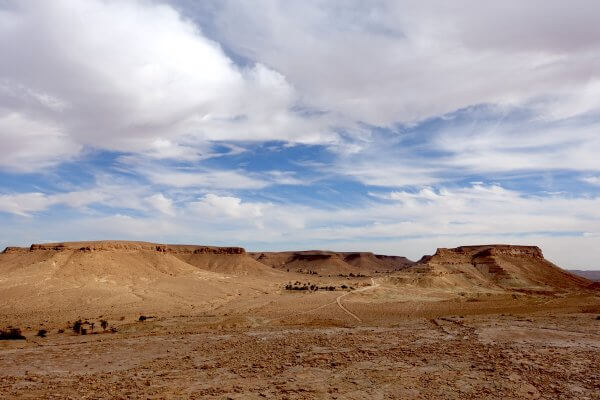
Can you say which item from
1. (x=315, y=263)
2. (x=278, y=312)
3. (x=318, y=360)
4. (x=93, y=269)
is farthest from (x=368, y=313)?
(x=315, y=263)

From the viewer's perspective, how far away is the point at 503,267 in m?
63.6

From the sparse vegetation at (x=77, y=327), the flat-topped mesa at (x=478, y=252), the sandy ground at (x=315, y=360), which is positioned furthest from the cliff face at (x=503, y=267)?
the sparse vegetation at (x=77, y=327)

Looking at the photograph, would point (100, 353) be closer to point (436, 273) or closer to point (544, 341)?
point (544, 341)

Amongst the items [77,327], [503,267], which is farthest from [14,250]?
[503,267]

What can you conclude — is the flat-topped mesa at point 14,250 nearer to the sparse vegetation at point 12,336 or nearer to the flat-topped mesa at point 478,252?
the sparse vegetation at point 12,336

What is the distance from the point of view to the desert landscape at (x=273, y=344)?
1190 cm

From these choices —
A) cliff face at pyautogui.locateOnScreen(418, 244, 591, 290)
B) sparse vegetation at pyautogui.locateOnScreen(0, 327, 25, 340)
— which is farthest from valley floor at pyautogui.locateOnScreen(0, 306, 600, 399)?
cliff face at pyautogui.locateOnScreen(418, 244, 591, 290)

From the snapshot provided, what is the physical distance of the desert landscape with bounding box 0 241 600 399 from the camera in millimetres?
11898

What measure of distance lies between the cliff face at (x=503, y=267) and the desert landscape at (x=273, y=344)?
51.8 ft

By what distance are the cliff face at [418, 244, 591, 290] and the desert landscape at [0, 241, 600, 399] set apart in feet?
51.8

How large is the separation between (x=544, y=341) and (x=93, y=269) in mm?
45766

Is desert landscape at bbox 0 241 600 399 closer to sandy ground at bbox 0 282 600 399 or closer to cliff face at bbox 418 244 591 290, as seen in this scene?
sandy ground at bbox 0 282 600 399

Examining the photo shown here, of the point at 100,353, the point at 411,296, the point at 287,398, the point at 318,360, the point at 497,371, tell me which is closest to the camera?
the point at 287,398

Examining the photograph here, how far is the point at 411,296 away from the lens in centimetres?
4222
